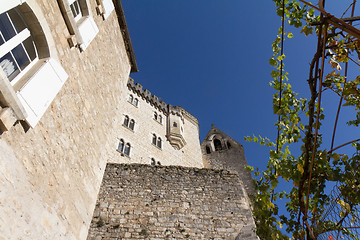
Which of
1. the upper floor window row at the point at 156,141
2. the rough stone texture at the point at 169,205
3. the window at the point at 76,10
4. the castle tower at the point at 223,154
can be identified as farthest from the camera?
the castle tower at the point at 223,154

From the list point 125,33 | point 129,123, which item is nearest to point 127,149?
point 129,123

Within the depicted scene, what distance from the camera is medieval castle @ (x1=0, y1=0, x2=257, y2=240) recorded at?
2893 millimetres

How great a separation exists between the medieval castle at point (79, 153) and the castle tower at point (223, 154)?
44.3ft

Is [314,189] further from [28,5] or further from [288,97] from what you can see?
[28,5]

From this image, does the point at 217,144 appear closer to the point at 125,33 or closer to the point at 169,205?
the point at 169,205

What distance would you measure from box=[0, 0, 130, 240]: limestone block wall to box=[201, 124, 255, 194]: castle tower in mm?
16891

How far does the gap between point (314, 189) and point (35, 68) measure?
4272 mm

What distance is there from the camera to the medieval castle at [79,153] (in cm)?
289

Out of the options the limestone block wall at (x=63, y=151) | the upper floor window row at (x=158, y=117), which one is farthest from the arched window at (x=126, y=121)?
the limestone block wall at (x=63, y=151)

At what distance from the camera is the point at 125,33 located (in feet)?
25.9

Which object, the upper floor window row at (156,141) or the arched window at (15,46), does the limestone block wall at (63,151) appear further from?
the upper floor window row at (156,141)

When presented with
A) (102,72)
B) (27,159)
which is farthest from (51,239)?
(102,72)

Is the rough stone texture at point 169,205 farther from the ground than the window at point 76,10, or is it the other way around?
the window at point 76,10

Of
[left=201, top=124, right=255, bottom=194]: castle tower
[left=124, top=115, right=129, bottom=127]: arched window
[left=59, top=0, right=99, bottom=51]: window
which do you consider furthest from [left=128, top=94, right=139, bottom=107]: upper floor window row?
[left=59, top=0, right=99, bottom=51]: window
